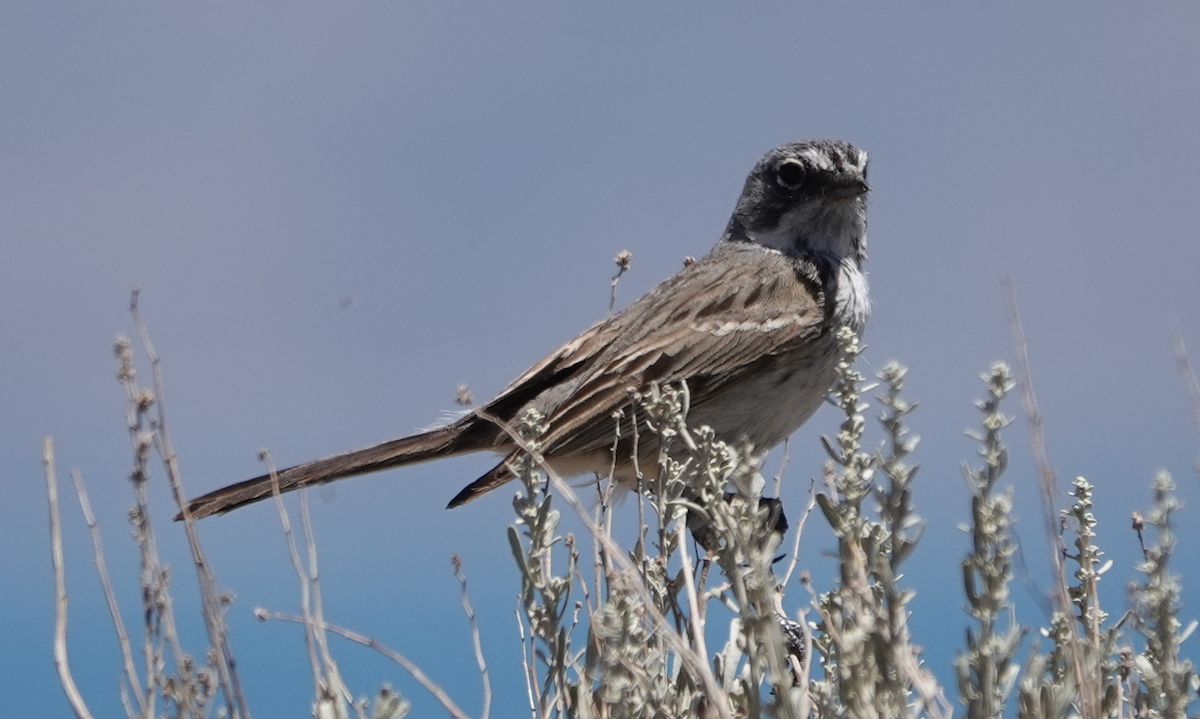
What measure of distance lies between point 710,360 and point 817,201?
123 cm

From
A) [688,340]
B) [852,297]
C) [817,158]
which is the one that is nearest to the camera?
[688,340]

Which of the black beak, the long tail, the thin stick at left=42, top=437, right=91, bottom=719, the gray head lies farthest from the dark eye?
the thin stick at left=42, top=437, right=91, bottom=719

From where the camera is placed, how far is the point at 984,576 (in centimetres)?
210

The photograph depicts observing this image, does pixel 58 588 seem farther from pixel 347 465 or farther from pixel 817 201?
pixel 817 201

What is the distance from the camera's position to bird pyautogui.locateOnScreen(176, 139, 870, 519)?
17.4ft

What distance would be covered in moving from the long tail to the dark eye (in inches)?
86.8

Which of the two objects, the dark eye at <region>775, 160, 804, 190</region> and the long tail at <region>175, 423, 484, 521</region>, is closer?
the long tail at <region>175, 423, 484, 521</region>

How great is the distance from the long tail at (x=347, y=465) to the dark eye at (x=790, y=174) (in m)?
2.20

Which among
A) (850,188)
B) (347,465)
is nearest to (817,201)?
(850,188)

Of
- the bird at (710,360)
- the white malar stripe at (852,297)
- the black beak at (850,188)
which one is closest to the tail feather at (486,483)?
the bird at (710,360)

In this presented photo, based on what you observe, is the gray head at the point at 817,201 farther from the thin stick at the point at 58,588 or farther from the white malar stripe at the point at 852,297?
the thin stick at the point at 58,588

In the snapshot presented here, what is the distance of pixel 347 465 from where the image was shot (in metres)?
5.42

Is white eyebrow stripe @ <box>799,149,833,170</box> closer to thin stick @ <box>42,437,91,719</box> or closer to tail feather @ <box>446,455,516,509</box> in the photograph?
tail feather @ <box>446,455,516,509</box>

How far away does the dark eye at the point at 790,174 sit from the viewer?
6156 mm
